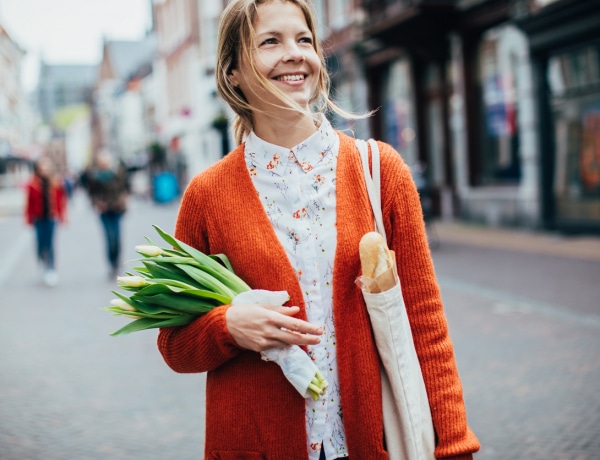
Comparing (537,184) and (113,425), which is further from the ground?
(537,184)

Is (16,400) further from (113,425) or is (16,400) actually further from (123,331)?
(123,331)

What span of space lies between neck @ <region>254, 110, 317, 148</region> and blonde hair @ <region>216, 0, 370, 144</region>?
43 millimetres

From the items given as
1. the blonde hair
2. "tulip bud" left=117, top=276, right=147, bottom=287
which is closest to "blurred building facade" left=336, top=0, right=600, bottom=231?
the blonde hair

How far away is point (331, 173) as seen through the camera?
1818 millimetres

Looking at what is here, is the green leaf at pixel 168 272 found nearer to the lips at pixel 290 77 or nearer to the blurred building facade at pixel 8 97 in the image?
the lips at pixel 290 77

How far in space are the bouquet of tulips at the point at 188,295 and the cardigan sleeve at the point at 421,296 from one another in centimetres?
26

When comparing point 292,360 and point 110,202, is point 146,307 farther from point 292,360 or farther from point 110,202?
point 110,202

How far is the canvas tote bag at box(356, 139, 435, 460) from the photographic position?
1.66m

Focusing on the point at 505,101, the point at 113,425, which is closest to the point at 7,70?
the point at 505,101

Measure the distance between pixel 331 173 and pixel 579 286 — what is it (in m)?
7.26

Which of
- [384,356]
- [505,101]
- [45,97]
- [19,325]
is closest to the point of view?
[384,356]

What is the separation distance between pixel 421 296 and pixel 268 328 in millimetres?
375

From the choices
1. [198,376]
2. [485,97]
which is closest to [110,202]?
[198,376]

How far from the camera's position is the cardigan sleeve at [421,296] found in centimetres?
172
